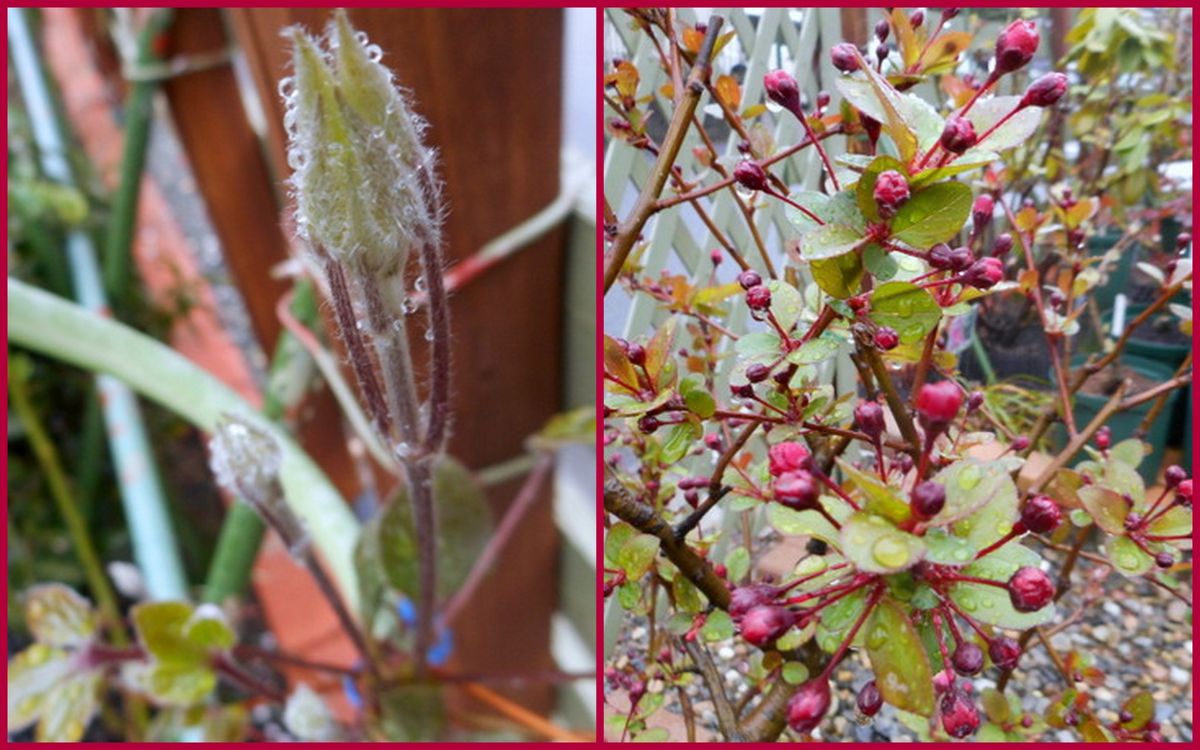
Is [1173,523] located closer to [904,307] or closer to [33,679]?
[904,307]

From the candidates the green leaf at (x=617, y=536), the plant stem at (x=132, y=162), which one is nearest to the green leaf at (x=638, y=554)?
the green leaf at (x=617, y=536)

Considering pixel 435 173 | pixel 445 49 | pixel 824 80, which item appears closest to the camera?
pixel 435 173

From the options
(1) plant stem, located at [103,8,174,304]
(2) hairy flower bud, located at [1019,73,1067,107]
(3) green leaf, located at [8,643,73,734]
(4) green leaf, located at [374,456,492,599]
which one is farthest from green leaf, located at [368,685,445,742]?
(1) plant stem, located at [103,8,174,304]

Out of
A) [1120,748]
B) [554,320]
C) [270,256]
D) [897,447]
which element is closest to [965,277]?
[897,447]

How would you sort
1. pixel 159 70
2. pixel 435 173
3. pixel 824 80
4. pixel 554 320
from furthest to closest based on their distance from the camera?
1. pixel 159 70
2. pixel 554 320
3. pixel 824 80
4. pixel 435 173

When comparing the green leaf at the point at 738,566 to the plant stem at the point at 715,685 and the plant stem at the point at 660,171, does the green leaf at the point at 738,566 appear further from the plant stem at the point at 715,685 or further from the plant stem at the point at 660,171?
the plant stem at the point at 660,171

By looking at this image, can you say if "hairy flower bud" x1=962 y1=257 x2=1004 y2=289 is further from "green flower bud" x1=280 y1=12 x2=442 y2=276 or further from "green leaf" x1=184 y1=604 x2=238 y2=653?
"green leaf" x1=184 y1=604 x2=238 y2=653

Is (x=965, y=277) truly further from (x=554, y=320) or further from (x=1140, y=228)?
(x=554, y=320)
